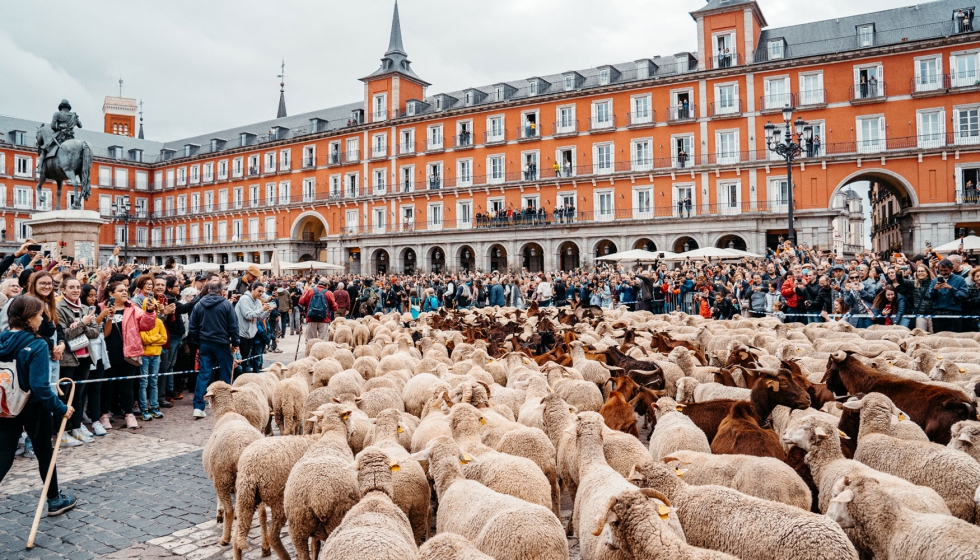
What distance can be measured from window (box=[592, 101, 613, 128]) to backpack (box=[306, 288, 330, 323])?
111 feet

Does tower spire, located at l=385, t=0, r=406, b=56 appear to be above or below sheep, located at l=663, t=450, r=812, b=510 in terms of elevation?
above

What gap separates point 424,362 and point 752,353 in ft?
16.3

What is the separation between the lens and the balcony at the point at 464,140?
2018 inches

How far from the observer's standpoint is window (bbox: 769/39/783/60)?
41.2 m

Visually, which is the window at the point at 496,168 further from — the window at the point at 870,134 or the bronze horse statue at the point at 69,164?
the bronze horse statue at the point at 69,164

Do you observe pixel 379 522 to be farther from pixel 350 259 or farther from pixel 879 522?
pixel 350 259

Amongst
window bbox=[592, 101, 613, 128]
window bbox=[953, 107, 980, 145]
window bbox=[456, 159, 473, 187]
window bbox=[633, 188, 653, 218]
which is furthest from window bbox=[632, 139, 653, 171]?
window bbox=[953, 107, 980, 145]

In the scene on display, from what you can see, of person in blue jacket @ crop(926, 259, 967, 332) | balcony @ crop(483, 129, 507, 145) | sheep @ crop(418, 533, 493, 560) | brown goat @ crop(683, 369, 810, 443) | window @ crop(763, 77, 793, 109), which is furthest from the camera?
balcony @ crop(483, 129, 507, 145)

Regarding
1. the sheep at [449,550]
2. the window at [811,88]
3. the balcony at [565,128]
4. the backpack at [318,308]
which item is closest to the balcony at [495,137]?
the balcony at [565,128]

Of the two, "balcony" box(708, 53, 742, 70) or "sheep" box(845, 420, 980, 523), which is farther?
"balcony" box(708, 53, 742, 70)

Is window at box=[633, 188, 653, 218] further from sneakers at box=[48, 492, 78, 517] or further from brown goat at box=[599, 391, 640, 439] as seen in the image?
sneakers at box=[48, 492, 78, 517]

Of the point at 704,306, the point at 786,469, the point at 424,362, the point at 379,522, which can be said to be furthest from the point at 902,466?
the point at 704,306

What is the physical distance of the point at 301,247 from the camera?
61.8m

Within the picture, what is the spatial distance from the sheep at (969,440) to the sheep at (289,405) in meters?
6.84
